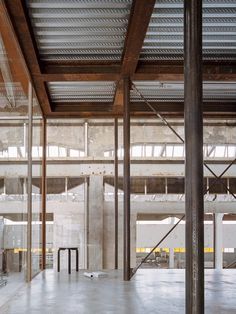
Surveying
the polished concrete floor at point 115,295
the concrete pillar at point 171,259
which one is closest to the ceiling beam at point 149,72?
the polished concrete floor at point 115,295

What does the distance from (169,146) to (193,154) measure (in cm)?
1300

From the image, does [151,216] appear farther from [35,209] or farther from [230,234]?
[35,209]

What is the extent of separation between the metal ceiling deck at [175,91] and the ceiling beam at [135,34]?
1599 mm

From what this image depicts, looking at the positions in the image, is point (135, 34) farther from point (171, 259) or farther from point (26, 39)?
point (171, 259)

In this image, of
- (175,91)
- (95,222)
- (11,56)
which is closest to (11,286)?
(11,56)

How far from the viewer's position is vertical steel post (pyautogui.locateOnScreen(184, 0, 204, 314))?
753 centimetres

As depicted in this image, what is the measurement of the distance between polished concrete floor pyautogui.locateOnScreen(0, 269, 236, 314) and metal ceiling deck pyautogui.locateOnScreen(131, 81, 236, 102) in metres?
5.51

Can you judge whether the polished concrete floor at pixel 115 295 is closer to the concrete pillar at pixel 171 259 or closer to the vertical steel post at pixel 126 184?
the vertical steel post at pixel 126 184

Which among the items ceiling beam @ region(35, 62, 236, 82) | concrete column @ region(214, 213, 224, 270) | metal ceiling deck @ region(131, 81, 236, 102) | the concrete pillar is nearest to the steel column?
ceiling beam @ region(35, 62, 236, 82)

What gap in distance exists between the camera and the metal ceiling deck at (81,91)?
15.7 metres

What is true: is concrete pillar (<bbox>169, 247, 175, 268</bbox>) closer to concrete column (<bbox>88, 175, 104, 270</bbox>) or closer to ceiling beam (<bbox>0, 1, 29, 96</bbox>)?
concrete column (<bbox>88, 175, 104, 270</bbox>)

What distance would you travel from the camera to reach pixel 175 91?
1662 centimetres

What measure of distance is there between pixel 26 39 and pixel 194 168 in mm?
5540

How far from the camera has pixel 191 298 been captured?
751cm
